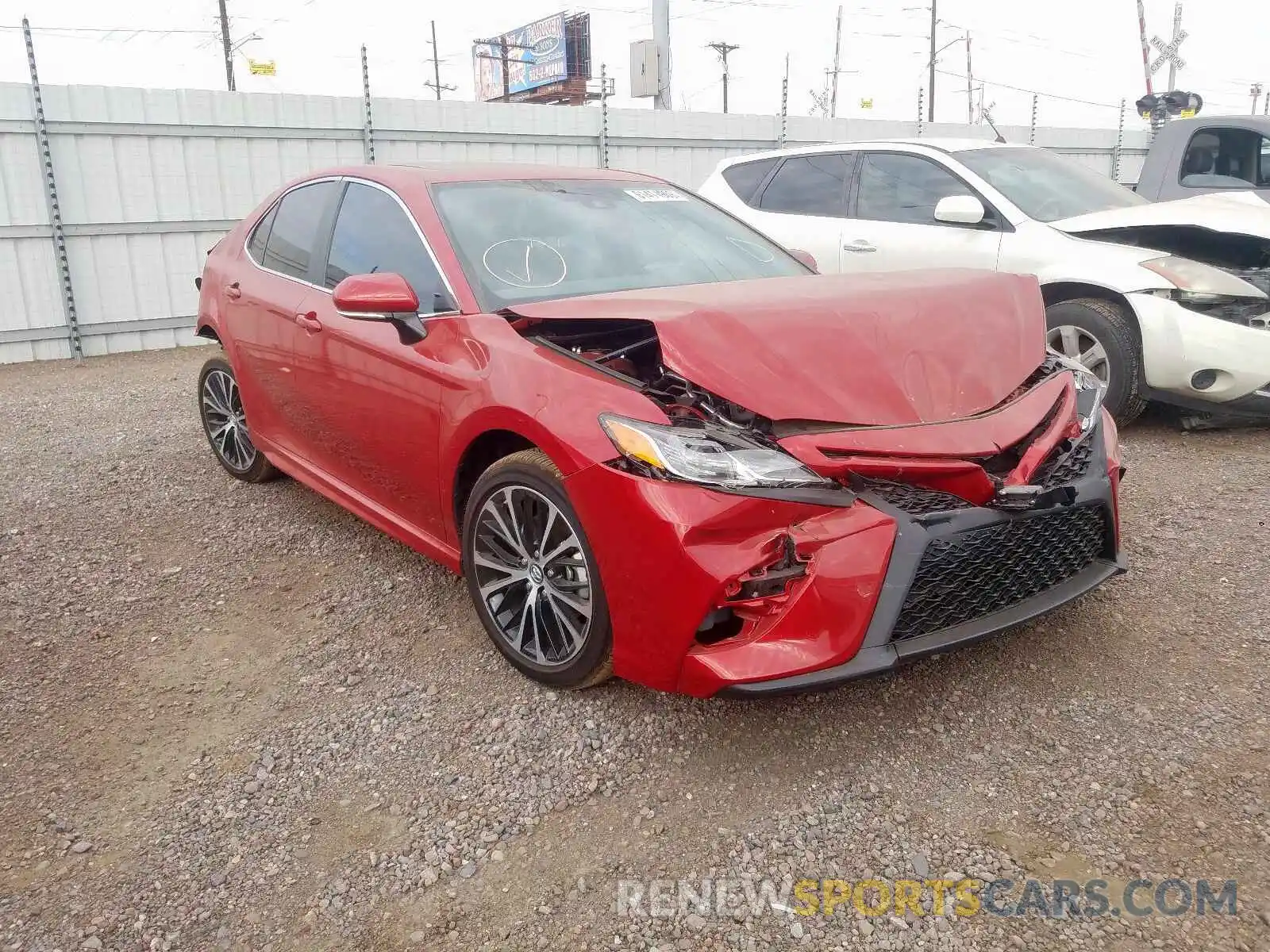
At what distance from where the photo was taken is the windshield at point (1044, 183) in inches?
221

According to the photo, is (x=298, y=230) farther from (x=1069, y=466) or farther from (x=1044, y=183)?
(x=1044, y=183)

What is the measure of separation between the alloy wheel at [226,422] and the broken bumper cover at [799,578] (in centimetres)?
290

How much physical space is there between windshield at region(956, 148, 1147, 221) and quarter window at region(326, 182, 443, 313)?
3.80 metres

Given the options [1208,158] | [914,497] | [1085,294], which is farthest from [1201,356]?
[1208,158]

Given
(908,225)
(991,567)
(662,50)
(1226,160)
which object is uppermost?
(662,50)

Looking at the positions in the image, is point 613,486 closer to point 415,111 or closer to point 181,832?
point 181,832

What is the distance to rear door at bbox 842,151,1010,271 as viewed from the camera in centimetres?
559

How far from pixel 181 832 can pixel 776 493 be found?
67.0 inches

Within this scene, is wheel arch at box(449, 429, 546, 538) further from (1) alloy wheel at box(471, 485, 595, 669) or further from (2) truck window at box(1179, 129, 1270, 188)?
(2) truck window at box(1179, 129, 1270, 188)

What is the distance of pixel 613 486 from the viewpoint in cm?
239

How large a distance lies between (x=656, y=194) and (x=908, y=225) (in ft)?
8.45

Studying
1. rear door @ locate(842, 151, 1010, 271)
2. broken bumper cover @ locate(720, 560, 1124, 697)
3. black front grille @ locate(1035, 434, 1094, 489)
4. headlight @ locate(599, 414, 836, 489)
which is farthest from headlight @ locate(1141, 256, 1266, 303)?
headlight @ locate(599, 414, 836, 489)

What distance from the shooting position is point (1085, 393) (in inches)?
119

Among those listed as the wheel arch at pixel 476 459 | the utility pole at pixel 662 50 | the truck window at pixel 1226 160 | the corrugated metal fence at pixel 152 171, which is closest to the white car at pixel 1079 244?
the truck window at pixel 1226 160
